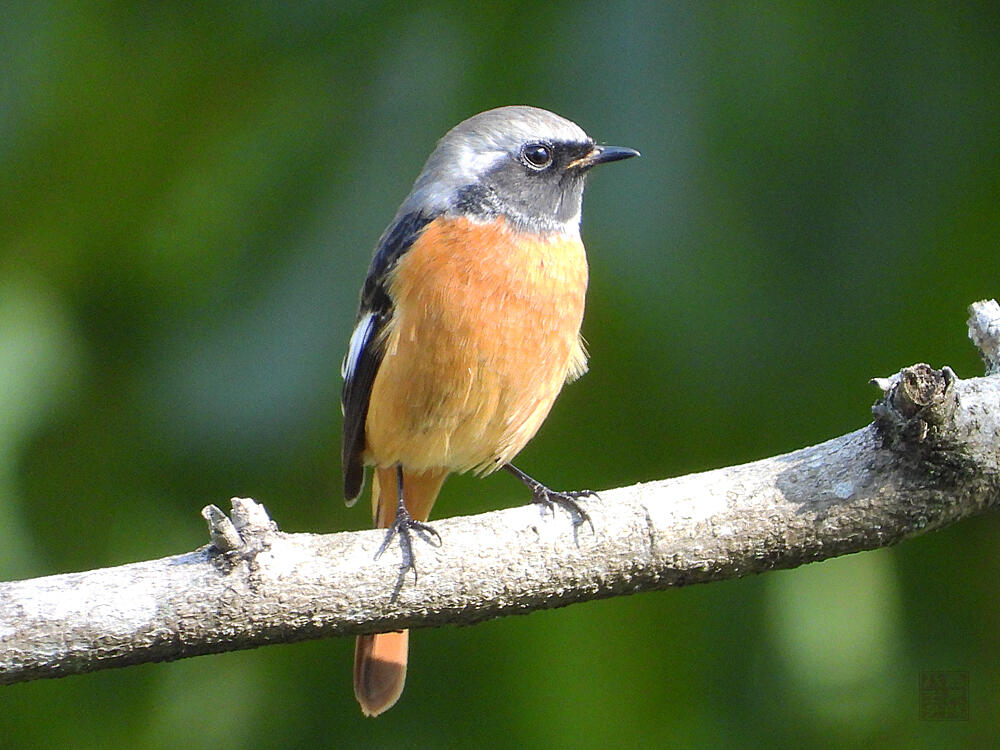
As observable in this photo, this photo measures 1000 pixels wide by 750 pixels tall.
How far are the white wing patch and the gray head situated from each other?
0.35 meters

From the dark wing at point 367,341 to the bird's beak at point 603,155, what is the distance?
0.49 metres

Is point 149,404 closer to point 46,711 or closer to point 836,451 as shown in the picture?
point 46,711

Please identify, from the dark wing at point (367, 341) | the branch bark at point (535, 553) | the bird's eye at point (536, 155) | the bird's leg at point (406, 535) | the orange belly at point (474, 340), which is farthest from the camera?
the bird's eye at point (536, 155)

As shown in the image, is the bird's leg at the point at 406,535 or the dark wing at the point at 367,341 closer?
the bird's leg at the point at 406,535

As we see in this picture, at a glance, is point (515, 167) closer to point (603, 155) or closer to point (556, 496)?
point (603, 155)

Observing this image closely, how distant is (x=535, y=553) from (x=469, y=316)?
0.85 m

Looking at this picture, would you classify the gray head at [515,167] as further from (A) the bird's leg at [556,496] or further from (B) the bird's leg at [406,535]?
(B) the bird's leg at [406,535]

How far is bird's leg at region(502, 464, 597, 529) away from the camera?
242 centimetres

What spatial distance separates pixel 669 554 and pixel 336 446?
1453 millimetres

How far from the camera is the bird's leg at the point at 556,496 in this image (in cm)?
242

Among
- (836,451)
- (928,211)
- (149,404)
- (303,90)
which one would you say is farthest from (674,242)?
(149,404)

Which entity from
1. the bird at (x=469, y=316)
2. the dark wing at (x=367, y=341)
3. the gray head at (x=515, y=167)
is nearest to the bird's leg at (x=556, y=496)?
the bird at (x=469, y=316)

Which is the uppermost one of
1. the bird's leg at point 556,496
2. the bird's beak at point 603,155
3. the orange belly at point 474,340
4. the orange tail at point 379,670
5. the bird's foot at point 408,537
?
the bird's beak at point 603,155

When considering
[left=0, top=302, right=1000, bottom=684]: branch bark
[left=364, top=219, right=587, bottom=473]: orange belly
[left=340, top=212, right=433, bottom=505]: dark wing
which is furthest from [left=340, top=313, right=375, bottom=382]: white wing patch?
[left=0, top=302, right=1000, bottom=684]: branch bark
